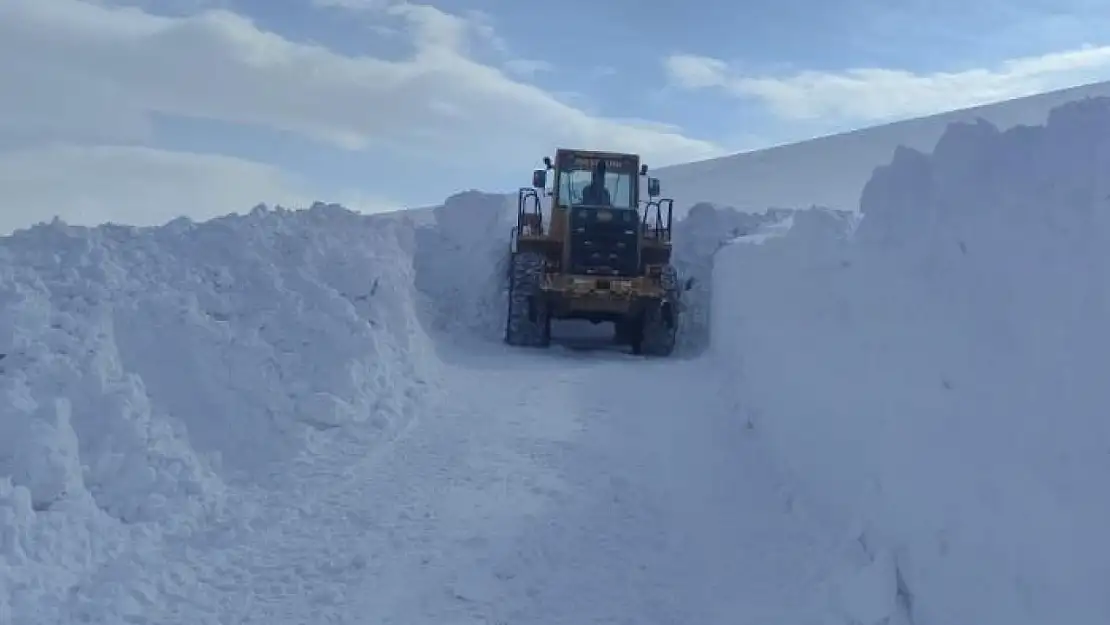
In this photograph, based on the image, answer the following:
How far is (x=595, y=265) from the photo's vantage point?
16234 millimetres

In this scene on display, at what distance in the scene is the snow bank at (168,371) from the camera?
19.3 feet

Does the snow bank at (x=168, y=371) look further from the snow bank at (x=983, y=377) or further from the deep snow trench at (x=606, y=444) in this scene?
the snow bank at (x=983, y=377)

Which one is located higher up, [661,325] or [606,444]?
[661,325]

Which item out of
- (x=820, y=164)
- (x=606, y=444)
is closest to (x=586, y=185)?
(x=606, y=444)

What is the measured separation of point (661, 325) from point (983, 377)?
1190cm

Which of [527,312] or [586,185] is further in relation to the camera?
[586,185]

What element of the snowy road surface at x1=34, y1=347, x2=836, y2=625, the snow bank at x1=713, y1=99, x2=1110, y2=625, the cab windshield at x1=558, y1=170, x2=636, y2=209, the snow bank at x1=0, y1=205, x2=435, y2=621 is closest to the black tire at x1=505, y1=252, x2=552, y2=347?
the cab windshield at x1=558, y1=170, x2=636, y2=209

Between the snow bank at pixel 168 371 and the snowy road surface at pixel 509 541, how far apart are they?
0.34 metres

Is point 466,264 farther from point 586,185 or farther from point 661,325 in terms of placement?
point 661,325

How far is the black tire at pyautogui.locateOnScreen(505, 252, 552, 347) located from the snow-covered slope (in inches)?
1046

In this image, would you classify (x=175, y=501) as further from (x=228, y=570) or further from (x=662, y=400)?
(x=662, y=400)

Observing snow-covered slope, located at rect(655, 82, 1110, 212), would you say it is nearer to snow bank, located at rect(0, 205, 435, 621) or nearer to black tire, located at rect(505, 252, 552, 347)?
black tire, located at rect(505, 252, 552, 347)

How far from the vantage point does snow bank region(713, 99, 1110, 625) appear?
3.84 metres

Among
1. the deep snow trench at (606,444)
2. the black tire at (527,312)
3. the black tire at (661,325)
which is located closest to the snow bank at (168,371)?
the deep snow trench at (606,444)
